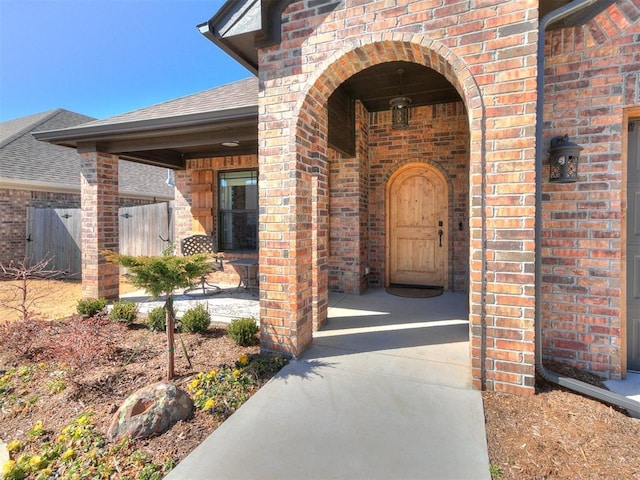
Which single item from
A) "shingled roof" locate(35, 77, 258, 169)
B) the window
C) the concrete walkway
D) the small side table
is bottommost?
the concrete walkway

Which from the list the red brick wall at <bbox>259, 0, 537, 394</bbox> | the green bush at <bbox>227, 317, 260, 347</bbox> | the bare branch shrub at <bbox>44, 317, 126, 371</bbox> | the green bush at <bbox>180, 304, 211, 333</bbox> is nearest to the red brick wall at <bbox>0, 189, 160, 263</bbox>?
the bare branch shrub at <bbox>44, 317, 126, 371</bbox>

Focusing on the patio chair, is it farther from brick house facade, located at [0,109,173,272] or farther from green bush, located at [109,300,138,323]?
brick house facade, located at [0,109,173,272]

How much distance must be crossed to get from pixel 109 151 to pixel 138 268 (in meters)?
3.49

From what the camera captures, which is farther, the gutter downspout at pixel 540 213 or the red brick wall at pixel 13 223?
the red brick wall at pixel 13 223

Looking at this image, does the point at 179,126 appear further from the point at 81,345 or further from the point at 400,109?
the point at 400,109

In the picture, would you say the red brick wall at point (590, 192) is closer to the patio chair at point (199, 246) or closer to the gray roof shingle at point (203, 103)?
the gray roof shingle at point (203, 103)

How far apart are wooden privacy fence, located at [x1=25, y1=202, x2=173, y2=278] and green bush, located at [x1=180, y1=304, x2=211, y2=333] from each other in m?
4.82

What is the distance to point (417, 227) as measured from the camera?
5.84m

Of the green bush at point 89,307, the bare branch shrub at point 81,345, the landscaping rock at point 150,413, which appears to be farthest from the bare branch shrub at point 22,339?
the landscaping rock at point 150,413

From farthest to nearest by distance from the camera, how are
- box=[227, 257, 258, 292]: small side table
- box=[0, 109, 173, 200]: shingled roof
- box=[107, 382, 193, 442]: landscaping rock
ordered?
box=[0, 109, 173, 200]: shingled roof
box=[227, 257, 258, 292]: small side table
box=[107, 382, 193, 442]: landscaping rock

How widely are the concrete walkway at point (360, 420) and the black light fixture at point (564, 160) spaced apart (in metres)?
1.76

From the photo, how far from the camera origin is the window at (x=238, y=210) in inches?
260

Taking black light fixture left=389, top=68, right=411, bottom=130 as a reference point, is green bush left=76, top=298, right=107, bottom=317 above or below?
below

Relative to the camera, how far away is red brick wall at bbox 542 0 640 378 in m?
2.50
